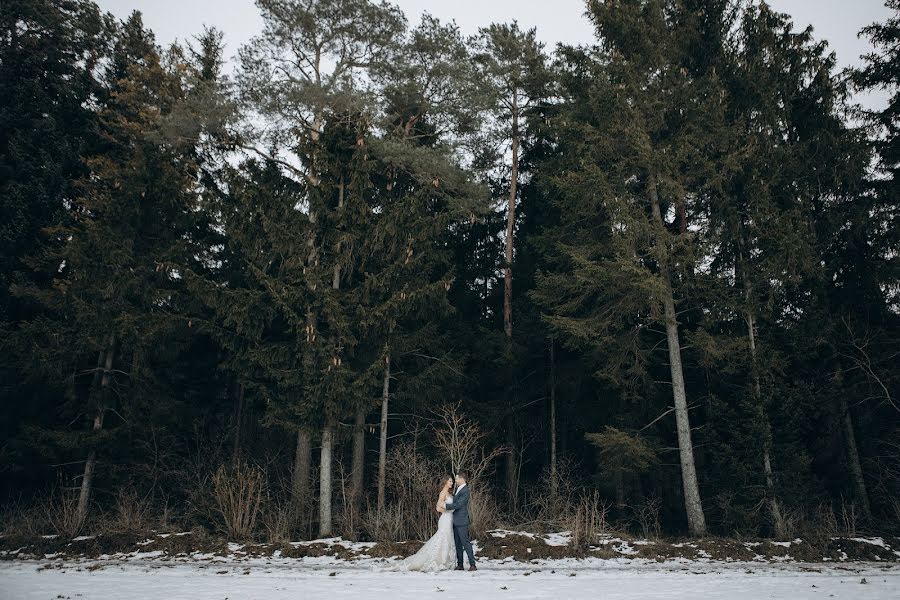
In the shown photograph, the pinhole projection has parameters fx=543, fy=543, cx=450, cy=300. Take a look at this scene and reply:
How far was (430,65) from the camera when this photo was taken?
16.3 meters

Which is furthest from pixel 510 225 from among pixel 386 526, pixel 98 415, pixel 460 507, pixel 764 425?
pixel 98 415

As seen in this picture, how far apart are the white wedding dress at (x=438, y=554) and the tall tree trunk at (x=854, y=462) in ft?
36.6

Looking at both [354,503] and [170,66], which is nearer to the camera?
[354,503]

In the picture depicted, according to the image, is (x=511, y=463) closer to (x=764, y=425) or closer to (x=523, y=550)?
(x=523, y=550)

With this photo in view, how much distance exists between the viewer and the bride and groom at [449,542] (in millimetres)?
9312

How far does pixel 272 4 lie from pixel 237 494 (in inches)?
506

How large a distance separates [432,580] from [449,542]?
140 centimetres

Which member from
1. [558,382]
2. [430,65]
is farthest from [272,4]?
[558,382]

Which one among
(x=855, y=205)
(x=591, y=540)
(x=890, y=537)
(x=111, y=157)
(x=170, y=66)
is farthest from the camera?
(x=170, y=66)

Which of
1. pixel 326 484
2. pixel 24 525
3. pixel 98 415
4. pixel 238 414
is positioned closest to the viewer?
pixel 326 484

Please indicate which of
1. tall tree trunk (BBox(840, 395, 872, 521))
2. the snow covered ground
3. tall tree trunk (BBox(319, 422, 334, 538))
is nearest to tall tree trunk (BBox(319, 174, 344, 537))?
tall tree trunk (BBox(319, 422, 334, 538))

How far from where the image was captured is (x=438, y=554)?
30.9 feet

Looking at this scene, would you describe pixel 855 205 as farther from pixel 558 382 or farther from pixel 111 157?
pixel 111 157

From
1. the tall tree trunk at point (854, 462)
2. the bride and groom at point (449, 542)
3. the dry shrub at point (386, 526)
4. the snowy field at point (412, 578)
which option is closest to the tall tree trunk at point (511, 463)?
the dry shrub at point (386, 526)
